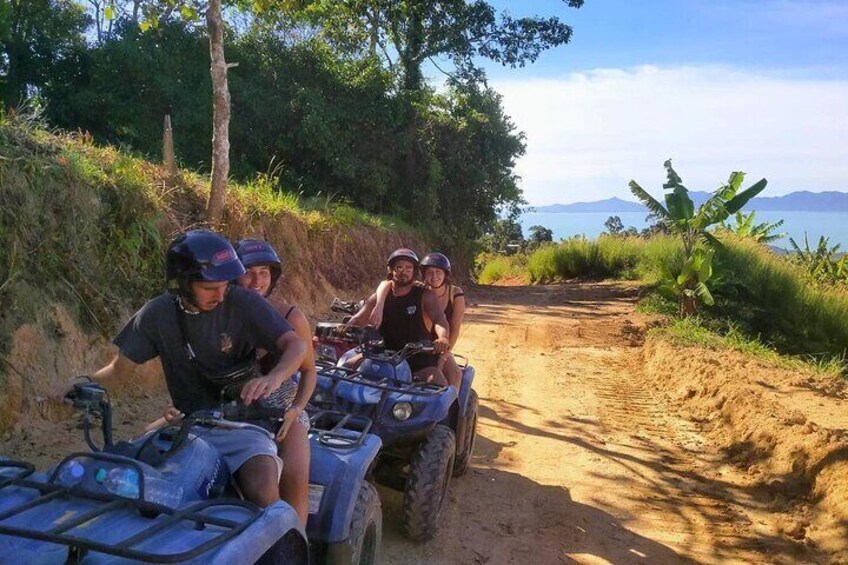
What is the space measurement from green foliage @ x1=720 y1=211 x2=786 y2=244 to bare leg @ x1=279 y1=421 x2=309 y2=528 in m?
21.9

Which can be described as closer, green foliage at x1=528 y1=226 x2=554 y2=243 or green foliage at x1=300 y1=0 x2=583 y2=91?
green foliage at x1=300 y1=0 x2=583 y2=91

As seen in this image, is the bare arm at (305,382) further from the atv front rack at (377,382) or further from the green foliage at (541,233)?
the green foliage at (541,233)

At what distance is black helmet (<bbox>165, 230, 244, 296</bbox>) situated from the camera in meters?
3.16

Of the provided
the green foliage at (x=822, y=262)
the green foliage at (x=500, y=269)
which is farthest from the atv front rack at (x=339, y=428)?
the green foliage at (x=500, y=269)

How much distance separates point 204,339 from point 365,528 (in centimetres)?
134

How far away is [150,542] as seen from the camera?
231 centimetres

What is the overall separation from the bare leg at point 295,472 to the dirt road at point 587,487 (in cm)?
168

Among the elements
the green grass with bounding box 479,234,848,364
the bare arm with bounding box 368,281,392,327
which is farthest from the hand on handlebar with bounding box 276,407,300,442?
the green grass with bounding box 479,234,848,364

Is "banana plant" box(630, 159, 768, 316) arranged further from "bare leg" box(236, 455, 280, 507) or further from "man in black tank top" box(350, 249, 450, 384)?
"bare leg" box(236, 455, 280, 507)

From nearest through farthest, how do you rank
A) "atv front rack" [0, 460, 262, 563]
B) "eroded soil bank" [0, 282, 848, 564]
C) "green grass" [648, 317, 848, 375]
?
"atv front rack" [0, 460, 262, 563] → "eroded soil bank" [0, 282, 848, 564] → "green grass" [648, 317, 848, 375]

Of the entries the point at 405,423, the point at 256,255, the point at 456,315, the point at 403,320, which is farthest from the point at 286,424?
the point at 456,315

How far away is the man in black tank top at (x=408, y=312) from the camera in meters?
6.49

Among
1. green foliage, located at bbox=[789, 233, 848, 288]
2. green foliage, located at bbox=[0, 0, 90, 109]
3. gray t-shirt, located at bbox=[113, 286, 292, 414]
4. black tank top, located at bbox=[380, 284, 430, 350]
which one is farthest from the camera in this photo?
green foliage, located at bbox=[789, 233, 848, 288]

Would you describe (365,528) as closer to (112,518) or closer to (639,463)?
(112,518)
